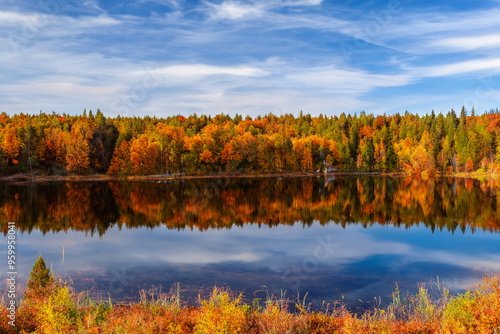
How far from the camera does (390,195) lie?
232ft

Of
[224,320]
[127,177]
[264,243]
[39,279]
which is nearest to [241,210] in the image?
[264,243]

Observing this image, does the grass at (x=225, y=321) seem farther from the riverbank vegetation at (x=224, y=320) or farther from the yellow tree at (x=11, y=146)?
the yellow tree at (x=11, y=146)

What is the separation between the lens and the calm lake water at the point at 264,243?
23.6m

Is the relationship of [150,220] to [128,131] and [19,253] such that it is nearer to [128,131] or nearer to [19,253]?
[19,253]

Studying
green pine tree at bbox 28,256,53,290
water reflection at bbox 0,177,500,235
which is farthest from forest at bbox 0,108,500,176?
green pine tree at bbox 28,256,53,290

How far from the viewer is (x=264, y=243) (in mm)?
35062

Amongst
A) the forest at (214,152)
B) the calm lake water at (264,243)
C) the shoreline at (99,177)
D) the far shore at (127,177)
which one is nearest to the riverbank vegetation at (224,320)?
the calm lake water at (264,243)

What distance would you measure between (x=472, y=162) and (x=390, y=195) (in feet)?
258

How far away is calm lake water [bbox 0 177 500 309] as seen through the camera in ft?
77.4

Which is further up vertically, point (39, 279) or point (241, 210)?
point (39, 279)

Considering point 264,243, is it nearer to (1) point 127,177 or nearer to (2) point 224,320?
(2) point 224,320

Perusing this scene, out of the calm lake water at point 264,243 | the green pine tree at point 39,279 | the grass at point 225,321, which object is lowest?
the calm lake water at point 264,243

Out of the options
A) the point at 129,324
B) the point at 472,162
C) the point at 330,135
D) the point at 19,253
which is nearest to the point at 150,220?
the point at 19,253

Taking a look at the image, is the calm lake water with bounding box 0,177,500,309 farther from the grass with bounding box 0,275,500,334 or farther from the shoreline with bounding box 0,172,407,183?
the shoreline with bounding box 0,172,407,183
